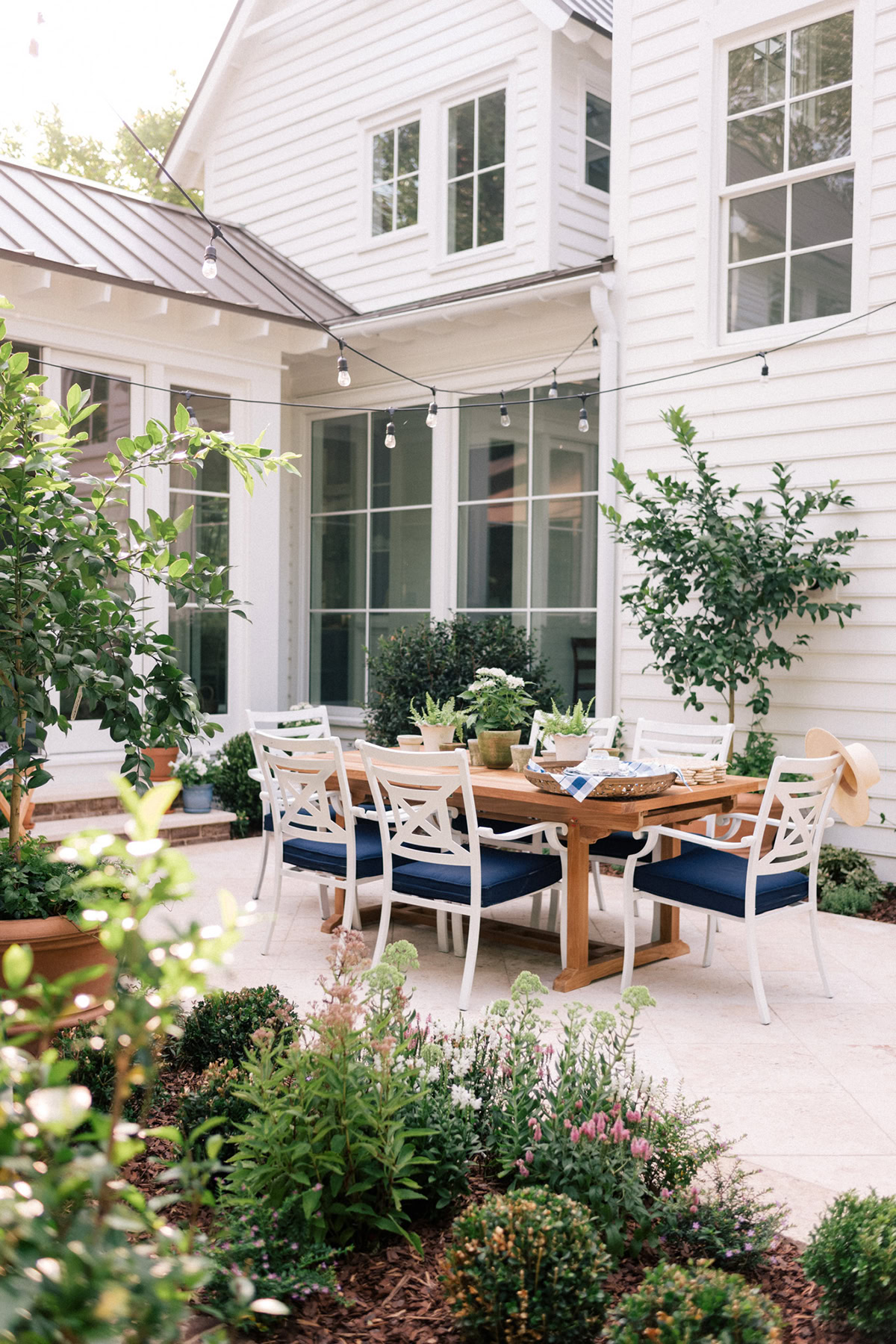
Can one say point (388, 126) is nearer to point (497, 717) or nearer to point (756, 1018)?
point (497, 717)

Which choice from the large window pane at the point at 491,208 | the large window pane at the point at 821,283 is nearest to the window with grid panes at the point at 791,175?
the large window pane at the point at 821,283

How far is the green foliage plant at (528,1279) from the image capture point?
1963mm

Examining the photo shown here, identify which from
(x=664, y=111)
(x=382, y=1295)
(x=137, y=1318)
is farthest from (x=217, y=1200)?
(x=664, y=111)

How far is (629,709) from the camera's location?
24.4 feet

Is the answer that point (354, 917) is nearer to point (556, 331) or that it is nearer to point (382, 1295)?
point (382, 1295)

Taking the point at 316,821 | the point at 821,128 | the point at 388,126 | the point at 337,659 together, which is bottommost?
the point at 316,821

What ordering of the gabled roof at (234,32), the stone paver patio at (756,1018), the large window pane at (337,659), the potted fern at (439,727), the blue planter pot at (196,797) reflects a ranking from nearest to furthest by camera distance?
the stone paver patio at (756,1018) < the potted fern at (439,727) < the blue planter pot at (196,797) < the gabled roof at (234,32) < the large window pane at (337,659)

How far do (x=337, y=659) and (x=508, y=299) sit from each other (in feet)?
11.9

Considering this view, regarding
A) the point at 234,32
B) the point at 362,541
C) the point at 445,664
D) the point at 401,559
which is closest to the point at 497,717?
the point at 445,664

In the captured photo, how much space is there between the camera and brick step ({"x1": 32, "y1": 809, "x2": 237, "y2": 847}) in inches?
271

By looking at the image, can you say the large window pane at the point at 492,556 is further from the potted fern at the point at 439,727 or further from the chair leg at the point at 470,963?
the chair leg at the point at 470,963

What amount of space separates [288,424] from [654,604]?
4.47 metres

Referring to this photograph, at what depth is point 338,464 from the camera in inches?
392

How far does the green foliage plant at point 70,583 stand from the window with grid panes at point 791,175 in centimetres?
436
